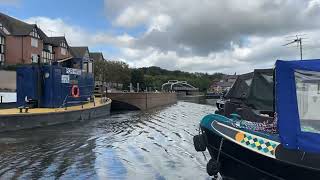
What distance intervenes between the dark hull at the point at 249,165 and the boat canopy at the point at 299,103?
0.50 metres

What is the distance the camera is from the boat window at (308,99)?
7488mm

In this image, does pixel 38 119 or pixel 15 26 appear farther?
pixel 15 26

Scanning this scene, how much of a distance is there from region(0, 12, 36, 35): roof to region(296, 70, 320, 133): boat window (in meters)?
71.9

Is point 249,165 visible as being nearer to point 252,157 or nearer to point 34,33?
point 252,157

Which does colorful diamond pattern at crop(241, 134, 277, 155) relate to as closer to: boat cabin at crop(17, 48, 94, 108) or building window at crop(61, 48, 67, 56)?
boat cabin at crop(17, 48, 94, 108)

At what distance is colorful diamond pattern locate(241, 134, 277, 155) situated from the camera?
317 inches

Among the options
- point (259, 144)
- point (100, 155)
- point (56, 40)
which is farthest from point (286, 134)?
point (56, 40)

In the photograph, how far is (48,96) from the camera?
81.7 ft

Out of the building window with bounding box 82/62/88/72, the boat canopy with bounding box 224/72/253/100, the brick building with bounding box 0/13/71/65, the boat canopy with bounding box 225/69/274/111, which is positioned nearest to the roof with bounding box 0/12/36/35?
the brick building with bounding box 0/13/71/65

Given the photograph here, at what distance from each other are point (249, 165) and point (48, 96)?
58.2 ft

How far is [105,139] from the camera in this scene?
693 inches

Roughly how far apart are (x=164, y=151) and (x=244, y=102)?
2.94 metres

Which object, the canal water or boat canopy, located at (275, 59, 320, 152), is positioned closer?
boat canopy, located at (275, 59, 320, 152)

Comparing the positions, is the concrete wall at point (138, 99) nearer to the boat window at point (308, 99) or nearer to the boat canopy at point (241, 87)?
the boat canopy at point (241, 87)
